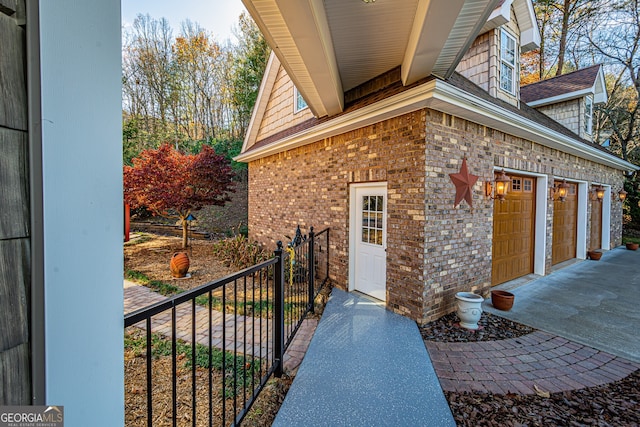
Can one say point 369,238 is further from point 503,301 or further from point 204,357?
point 204,357

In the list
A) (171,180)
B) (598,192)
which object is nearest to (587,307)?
(598,192)

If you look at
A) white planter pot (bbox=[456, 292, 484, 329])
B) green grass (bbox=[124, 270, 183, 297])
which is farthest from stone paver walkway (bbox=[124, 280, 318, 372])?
white planter pot (bbox=[456, 292, 484, 329])

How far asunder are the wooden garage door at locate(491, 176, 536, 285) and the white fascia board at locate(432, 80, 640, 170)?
3.23ft

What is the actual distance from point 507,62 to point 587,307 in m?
5.18

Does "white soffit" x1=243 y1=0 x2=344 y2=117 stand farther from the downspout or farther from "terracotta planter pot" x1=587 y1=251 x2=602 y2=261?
"terracotta planter pot" x1=587 y1=251 x2=602 y2=261

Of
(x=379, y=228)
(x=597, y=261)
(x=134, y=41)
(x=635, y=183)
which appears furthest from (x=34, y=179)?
(x=134, y=41)

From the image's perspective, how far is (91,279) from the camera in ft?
2.56

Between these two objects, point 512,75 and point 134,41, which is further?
point 134,41

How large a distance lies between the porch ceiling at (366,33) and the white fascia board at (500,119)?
446 millimetres

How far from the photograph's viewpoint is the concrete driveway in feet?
12.8

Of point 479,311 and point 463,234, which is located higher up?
point 463,234

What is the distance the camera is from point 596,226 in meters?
10.0

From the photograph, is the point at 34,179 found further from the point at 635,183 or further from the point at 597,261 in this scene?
the point at 635,183

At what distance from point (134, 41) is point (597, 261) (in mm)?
25097
